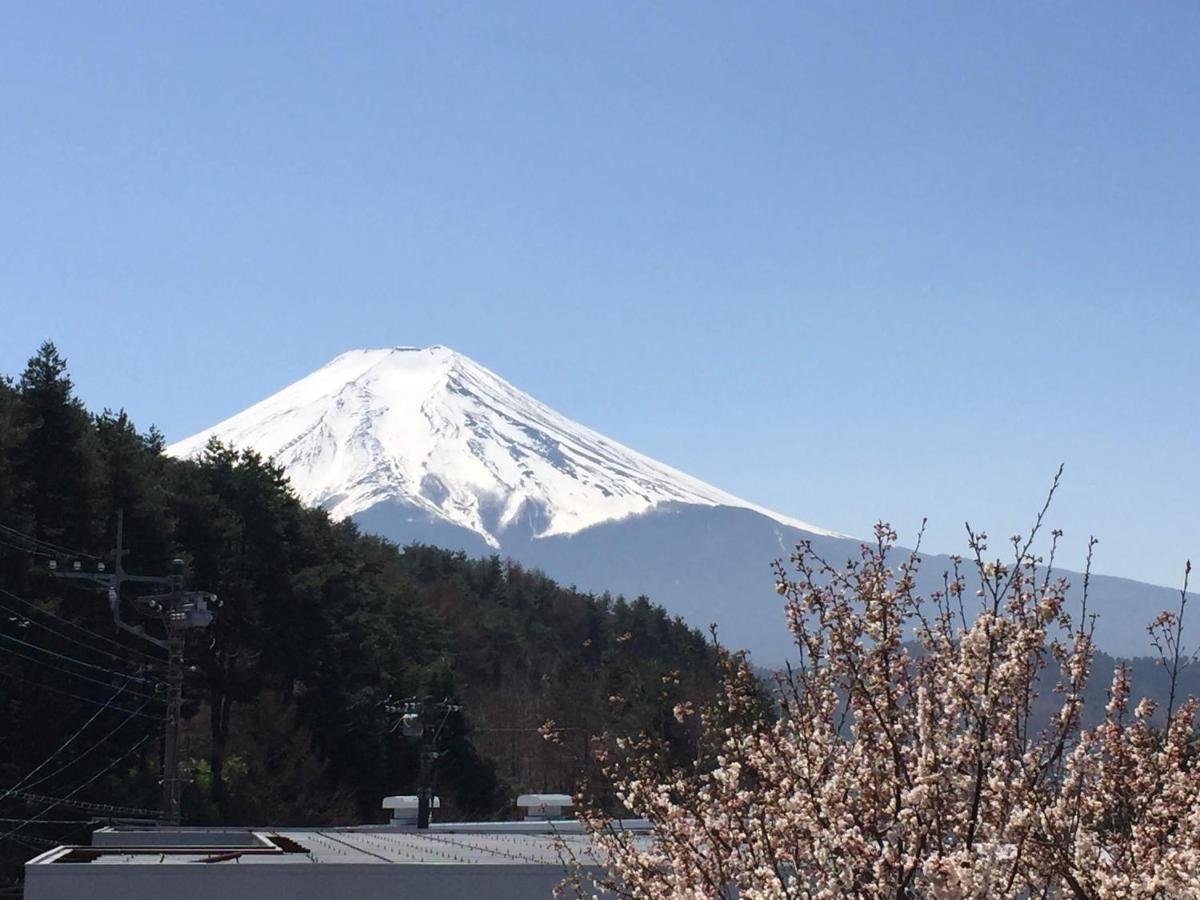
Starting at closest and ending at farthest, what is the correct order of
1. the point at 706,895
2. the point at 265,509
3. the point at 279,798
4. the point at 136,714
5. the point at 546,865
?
the point at 706,895
the point at 546,865
the point at 136,714
the point at 279,798
the point at 265,509

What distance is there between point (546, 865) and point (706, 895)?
9.30m

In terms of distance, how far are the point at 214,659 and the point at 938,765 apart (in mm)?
47951

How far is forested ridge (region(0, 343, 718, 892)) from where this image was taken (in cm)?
3791

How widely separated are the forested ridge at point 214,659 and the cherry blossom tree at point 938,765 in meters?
16.2

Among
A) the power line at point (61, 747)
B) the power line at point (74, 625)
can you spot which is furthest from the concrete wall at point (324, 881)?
the power line at point (74, 625)

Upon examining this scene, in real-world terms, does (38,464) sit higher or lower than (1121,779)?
higher

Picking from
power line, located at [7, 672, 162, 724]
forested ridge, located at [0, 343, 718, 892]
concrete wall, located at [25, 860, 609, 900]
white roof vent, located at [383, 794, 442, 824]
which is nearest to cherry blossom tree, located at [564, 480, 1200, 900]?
concrete wall, located at [25, 860, 609, 900]

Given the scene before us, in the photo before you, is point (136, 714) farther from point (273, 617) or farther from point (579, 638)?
point (579, 638)

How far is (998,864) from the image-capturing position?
552cm

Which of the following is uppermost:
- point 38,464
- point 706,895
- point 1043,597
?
point 38,464

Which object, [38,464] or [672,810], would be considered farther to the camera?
[38,464]

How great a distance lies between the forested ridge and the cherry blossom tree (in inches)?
639

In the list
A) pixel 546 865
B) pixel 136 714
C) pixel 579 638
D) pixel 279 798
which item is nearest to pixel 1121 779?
pixel 546 865

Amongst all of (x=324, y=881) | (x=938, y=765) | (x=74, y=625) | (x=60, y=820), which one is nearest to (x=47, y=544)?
(x=74, y=625)
